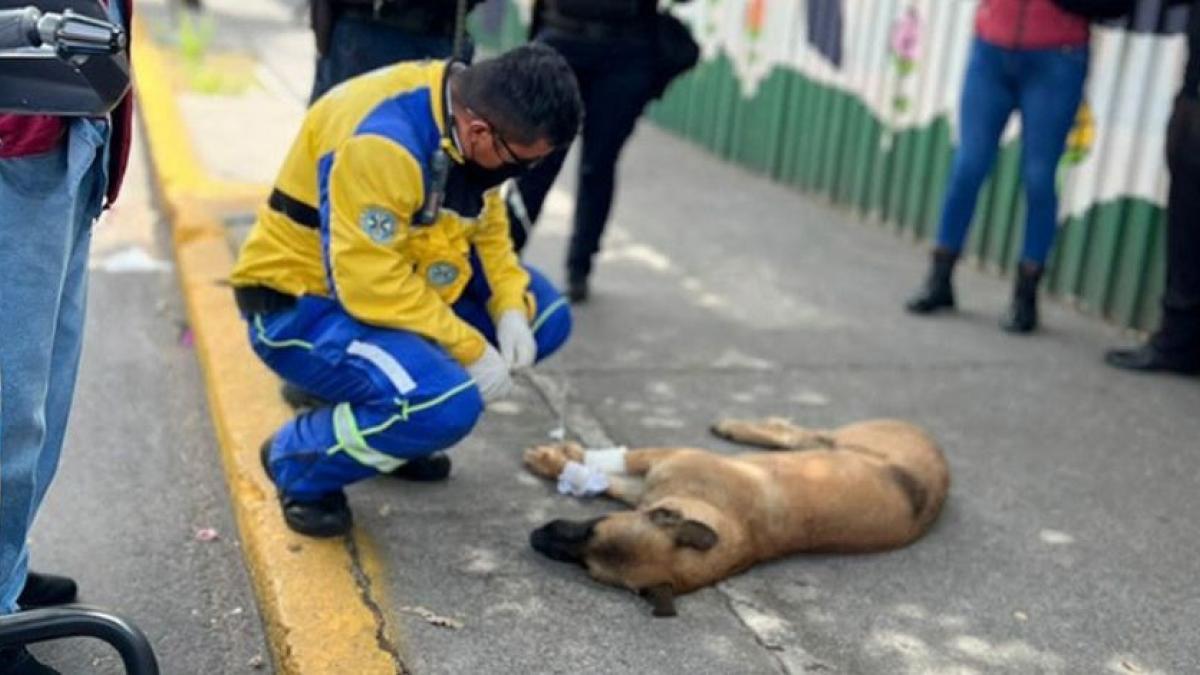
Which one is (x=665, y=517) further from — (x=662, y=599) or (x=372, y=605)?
(x=372, y=605)

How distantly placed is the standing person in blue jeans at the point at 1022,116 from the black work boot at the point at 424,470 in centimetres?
273

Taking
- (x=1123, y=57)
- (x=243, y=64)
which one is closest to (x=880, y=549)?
(x=1123, y=57)

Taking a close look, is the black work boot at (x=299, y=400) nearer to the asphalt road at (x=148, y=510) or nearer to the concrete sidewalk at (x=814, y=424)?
the concrete sidewalk at (x=814, y=424)

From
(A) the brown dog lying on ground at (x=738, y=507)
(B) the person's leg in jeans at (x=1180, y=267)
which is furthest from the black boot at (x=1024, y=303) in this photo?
(A) the brown dog lying on ground at (x=738, y=507)

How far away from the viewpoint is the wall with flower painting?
593cm

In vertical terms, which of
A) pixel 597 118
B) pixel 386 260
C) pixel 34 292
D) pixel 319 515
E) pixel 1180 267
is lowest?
pixel 319 515

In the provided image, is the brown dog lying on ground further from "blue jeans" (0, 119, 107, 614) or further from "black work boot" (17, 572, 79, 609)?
"blue jeans" (0, 119, 107, 614)

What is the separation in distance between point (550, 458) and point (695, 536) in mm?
728

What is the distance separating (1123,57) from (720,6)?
11.6ft

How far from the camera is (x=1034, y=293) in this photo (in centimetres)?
592

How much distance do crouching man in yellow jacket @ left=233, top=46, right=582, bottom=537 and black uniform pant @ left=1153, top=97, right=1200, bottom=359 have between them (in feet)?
9.02

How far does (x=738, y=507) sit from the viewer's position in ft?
12.0

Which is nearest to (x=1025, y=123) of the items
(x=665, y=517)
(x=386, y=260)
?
(x=665, y=517)

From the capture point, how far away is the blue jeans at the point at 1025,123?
221 inches
